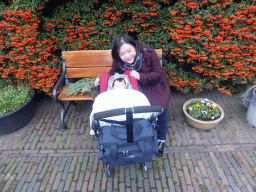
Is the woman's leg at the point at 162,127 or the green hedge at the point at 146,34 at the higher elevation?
the green hedge at the point at 146,34

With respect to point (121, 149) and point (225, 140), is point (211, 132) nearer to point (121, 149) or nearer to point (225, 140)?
point (225, 140)

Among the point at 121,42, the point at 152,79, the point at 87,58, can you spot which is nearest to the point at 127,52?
the point at 121,42

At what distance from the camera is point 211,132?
322 cm

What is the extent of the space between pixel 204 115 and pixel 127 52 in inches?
75.3

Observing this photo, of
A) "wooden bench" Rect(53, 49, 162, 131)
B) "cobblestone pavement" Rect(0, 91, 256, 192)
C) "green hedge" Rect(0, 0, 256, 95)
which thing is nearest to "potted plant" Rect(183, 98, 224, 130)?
"cobblestone pavement" Rect(0, 91, 256, 192)

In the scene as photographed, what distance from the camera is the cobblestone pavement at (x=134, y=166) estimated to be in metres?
2.48

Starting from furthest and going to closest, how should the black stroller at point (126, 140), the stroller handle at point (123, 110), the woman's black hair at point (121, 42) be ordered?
the woman's black hair at point (121, 42) → the black stroller at point (126, 140) → the stroller handle at point (123, 110)

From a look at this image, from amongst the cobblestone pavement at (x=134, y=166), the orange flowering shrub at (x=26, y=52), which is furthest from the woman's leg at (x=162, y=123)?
the orange flowering shrub at (x=26, y=52)

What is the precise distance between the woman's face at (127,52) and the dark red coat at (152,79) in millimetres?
250

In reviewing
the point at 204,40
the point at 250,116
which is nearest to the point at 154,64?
the point at 204,40

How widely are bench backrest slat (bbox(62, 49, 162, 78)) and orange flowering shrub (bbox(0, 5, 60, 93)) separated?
31 centimetres

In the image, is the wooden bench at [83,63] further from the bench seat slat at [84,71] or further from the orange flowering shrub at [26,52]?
the orange flowering shrub at [26,52]

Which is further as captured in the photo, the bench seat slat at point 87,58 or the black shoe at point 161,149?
the bench seat slat at point 87,58

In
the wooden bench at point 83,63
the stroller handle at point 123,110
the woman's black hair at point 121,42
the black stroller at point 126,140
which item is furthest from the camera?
the wooden bench at point 83,63
